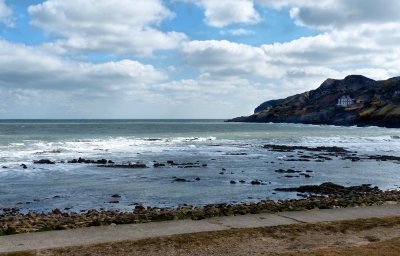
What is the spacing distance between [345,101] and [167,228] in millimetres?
180816

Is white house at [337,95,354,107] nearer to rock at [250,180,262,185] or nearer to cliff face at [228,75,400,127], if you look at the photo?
cliff face at [228,75,400,127]

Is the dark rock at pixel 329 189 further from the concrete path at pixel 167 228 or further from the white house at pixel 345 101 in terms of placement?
the white house at pixel 345 101

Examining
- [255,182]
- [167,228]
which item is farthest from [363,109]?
[167,228]

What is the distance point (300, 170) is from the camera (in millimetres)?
36469

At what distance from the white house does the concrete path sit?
173011 millimetres

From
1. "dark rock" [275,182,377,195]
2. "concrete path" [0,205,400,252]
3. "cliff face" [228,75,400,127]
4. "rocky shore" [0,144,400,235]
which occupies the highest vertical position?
"cliff face" [228,75,400,127]

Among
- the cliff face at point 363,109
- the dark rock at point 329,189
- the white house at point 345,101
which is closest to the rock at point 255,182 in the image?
the dark rock at point 329,189

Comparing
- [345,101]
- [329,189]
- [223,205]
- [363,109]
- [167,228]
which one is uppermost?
[345,101]

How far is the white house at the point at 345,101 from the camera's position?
594ft

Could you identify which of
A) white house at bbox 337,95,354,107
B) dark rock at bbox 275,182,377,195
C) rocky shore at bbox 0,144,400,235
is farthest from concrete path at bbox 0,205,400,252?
white house at bbox 337,95,354,107

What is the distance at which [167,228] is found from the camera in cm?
1198

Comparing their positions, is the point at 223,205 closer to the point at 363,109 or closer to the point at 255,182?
the point at 255,182

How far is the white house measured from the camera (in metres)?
181

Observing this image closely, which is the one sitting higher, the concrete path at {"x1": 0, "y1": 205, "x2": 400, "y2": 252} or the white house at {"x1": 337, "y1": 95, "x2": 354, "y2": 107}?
the white house at {"x1": 337, "y1": 95, "x2": 354, "y2": 107}
